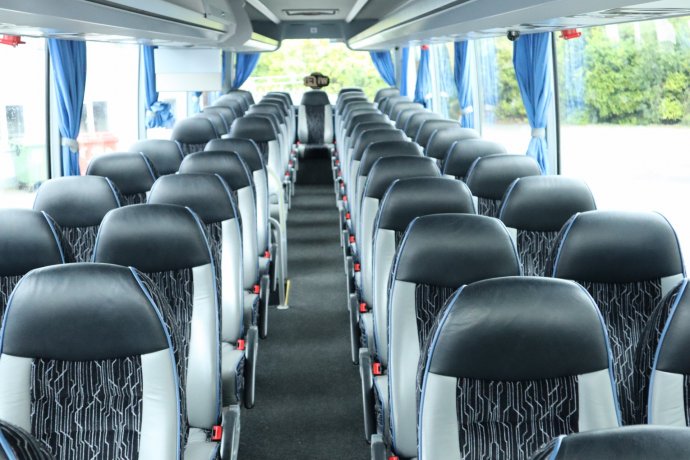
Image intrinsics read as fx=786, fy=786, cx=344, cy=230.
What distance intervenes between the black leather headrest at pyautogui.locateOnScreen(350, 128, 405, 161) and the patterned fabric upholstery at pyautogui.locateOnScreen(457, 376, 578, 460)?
548 centimetres

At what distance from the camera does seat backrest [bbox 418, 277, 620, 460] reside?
2.29m

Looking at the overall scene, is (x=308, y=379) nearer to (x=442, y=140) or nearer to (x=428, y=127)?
(x=442, y=140)

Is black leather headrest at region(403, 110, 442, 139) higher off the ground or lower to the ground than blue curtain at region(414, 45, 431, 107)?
lower

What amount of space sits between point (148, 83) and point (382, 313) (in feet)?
29.7

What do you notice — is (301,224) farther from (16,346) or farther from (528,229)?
(16,346)

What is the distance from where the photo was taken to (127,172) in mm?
6090

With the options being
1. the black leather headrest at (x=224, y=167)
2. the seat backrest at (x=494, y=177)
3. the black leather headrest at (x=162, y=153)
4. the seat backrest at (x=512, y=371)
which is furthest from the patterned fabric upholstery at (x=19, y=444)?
the black leather headrest at (x=162, y=153)

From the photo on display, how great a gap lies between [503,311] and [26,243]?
217 centimetres

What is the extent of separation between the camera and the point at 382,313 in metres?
4.12

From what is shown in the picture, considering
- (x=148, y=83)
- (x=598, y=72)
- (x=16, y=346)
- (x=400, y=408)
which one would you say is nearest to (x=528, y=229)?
(x=400, y=408)

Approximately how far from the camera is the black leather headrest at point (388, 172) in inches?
211

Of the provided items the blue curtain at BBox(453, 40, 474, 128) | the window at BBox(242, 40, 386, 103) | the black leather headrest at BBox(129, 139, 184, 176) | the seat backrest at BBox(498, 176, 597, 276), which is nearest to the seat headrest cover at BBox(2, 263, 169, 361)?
the seat backrest at BBox(498, 176, 597, 276)

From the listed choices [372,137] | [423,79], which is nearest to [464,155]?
[372,137]

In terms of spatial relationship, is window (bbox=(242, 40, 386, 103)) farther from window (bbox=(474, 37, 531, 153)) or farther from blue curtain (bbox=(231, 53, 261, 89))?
window (bbox=(474, 37, 531, 153))
